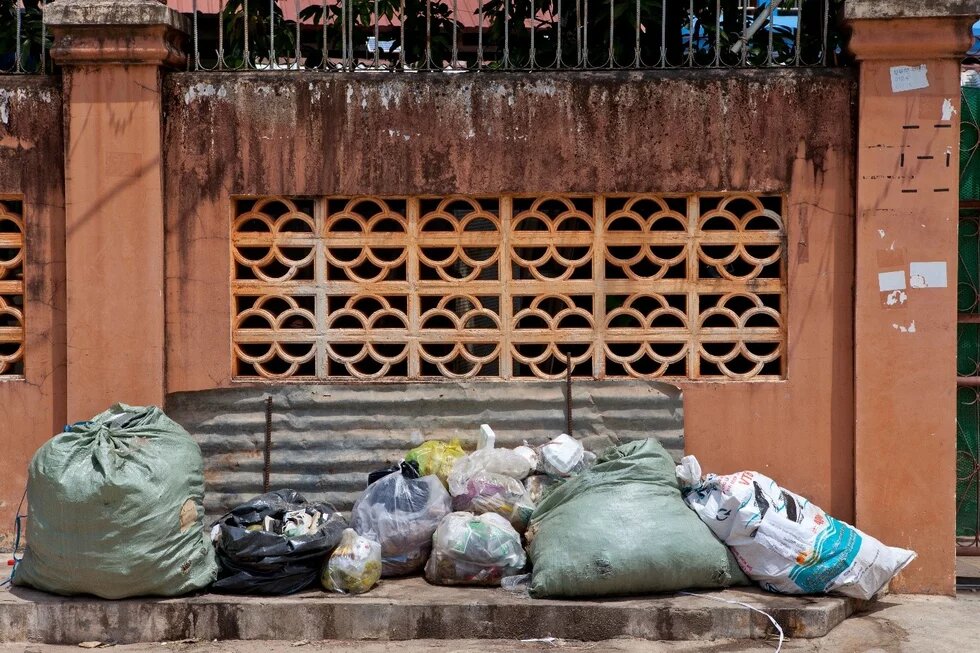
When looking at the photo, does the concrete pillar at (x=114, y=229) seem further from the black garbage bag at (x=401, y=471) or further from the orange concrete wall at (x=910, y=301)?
the orange concrete wall at (x=910, y=301)

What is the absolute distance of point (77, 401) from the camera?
5441mm

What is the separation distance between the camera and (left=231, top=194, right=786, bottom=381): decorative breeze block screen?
543 cm

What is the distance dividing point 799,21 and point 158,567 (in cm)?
405

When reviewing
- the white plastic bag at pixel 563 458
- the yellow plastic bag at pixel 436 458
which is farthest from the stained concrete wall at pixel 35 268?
the white plastic bag at pixel 563 458

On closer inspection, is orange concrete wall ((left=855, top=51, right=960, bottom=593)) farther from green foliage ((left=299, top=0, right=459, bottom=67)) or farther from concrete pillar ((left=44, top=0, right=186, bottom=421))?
concrete pillar ((left=44, top=0, right=186, bottom=421))

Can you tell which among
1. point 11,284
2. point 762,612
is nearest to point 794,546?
point 762,612

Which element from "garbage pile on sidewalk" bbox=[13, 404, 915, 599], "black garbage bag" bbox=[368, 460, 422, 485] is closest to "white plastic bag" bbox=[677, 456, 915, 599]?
"garbage pile on sidewalk" bbox=[13, 404, 915, 599]

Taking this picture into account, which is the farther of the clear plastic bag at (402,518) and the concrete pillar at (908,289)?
the concrete pillar at (908,289)

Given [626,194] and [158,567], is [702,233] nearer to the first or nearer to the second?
[626,194]

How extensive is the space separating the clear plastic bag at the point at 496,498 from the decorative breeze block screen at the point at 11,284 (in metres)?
2.47

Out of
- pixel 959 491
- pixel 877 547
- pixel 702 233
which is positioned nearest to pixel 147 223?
pixel 702 233

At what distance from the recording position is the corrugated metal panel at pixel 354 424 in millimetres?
5430

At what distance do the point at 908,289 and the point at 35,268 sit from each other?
4.43 metres

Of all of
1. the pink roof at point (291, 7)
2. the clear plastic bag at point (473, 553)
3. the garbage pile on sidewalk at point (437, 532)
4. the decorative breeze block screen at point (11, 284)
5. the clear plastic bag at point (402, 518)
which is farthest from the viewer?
the pink roof at point (291, 7)
